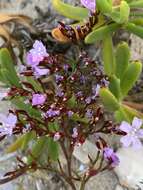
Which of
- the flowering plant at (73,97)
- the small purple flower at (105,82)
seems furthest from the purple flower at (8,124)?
the small purple flower at (105,82)

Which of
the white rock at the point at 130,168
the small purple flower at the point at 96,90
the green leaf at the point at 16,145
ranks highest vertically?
the small purple flower at the point at 96,90

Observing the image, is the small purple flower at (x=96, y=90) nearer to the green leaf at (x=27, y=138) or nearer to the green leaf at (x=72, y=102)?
the green leaf at (x=72, y=102)

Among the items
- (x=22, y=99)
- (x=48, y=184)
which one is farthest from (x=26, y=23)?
(x=48, y=184)

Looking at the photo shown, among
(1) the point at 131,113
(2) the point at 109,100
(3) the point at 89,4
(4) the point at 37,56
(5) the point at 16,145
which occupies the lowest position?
(5) the point at 16,145

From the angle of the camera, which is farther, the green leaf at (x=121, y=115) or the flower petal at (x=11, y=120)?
the green leaf at (x=121, y=115)

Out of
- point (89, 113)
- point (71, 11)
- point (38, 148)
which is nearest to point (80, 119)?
point (89, 113)

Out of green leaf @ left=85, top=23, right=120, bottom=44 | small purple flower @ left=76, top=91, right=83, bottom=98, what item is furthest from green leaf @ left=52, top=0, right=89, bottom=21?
small purple flower @ left=76, top=91, right=83, bottom=98

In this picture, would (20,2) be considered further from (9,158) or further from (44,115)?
(44,115)

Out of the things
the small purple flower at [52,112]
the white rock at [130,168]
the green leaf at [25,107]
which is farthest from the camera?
the white rock at [130,168]

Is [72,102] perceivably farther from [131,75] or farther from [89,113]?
[131,75]
